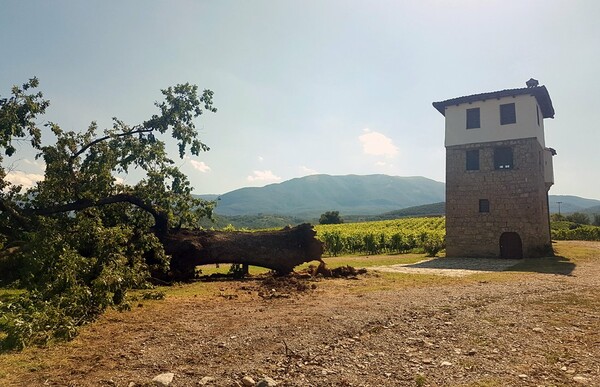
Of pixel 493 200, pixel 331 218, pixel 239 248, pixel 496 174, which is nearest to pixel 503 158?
pixel 496 174

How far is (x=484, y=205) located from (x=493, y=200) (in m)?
0.59

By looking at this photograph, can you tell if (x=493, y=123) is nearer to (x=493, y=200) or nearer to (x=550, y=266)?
(x=493, y=200)

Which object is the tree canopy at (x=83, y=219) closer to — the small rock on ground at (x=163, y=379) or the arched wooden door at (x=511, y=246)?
the small rock on ground at (x=163, y=379)

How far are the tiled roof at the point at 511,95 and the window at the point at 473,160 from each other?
10.1ft

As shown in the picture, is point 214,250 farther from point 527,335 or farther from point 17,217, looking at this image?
point 527,335

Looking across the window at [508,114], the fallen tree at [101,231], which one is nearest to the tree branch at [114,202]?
the fallen tree at [101,231]

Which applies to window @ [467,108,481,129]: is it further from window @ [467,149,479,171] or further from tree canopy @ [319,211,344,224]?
tree canopy @ [319,211,344,224]

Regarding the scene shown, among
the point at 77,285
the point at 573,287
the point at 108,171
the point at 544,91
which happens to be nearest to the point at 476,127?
the point at 544,91

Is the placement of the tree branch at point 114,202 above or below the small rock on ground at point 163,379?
above

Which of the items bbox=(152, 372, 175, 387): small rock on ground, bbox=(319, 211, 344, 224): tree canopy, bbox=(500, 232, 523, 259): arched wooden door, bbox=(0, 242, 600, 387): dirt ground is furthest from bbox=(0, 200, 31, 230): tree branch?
bbox=(319, 211, 344, 224): tree canopy

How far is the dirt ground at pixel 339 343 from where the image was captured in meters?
4.36

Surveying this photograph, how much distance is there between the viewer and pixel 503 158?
2128 centimetres

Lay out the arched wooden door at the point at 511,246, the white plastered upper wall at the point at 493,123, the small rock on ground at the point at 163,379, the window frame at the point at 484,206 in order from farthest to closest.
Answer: the window frame at the point at 484,206 < the white plastered upper wall at the point at 493,123 < the arched wooden door at the point at 511,246 < the small rock on ground at the point at 163,379

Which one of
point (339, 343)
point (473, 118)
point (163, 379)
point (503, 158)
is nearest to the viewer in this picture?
point (163, 379)
